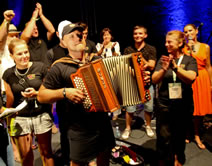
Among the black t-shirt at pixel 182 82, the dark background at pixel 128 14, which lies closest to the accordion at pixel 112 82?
the black t-shirt at pixel 182 82

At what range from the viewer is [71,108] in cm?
185

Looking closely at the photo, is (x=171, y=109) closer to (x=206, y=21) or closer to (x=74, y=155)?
(x=74, y=155)

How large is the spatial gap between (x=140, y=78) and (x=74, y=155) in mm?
999

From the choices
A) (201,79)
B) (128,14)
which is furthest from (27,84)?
(128,14)

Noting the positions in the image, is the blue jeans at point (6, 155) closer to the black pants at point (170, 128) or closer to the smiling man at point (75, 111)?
the smiling man at point (75, 111)

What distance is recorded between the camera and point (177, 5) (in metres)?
5.05

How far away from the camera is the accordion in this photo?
164 centimetres

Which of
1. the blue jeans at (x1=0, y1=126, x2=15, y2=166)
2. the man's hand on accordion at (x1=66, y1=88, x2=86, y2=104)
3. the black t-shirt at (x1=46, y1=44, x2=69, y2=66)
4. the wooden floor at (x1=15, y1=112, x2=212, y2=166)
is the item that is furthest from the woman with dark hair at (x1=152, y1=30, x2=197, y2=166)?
the blue jeans at (x1=0, y1=126, x2=15, y2=166)

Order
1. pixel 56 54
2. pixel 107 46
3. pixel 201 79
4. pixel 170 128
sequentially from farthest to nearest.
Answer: pixel 107 46, pixel 201 79, pixel 56 54, pixel 170 128

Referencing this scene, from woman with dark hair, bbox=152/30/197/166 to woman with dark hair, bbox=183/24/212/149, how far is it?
81 centimetres

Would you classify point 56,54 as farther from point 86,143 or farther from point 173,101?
point 173,101

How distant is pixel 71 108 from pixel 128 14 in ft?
15.1

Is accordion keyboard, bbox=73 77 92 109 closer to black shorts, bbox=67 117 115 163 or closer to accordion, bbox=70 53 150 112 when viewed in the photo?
accordion, bbox=70 53 150 112

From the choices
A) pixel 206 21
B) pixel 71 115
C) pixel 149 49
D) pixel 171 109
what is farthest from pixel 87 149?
pixel 206 21
